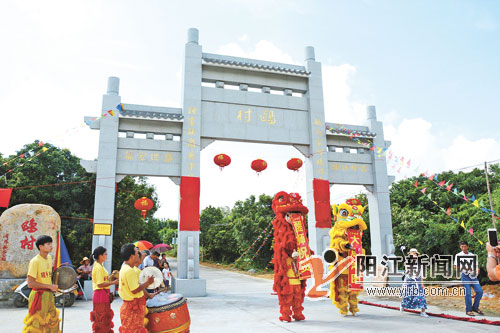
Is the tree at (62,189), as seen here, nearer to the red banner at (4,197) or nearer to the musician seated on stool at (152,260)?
the red banner at (4,197)

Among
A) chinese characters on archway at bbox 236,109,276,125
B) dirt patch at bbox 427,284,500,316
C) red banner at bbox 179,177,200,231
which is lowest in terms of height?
dirt patch at bbox 427,284,500,316

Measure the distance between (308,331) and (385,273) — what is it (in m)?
5.24

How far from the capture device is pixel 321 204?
9539 mm

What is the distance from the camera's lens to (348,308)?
5945mm

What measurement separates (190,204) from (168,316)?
5436 millimetres

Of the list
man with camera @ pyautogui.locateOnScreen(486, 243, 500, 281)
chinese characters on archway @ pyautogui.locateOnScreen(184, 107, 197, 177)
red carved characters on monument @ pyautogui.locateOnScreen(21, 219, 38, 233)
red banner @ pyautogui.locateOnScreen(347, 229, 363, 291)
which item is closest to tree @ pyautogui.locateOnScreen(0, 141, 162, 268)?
red carved characters on monument @ pyautogui.locateOnScreen(21, 219, 38, 233)

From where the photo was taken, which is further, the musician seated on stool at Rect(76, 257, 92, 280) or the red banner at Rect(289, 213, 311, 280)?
the musician seated on stool at Rect(76, 257, 92, 280)

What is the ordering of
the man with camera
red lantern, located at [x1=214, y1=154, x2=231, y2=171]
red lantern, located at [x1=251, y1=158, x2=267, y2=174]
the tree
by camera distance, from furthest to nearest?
1. the tree
2. red lantern, located at [x1=251, y1=158, x2=267, y2=174]
3. red lantern, located at [x1=214, y1=154, x2=231, y2=171]
4. the man with camera

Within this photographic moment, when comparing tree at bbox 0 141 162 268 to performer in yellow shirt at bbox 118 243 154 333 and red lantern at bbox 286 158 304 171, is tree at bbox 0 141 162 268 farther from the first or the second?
performer in yellow shirt at bbox 118 243 154 333

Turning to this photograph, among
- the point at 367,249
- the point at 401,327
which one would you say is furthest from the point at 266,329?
the point at 367,249

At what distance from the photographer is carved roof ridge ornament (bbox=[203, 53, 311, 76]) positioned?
9344mm

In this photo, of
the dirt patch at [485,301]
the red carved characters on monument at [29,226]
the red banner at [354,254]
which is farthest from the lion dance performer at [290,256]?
the red carved characters on monument at [29,226]

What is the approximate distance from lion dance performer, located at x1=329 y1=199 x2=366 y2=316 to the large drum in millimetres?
3022

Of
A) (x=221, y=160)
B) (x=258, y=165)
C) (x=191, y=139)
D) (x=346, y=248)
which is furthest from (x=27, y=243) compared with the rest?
(x=346, y=248)
